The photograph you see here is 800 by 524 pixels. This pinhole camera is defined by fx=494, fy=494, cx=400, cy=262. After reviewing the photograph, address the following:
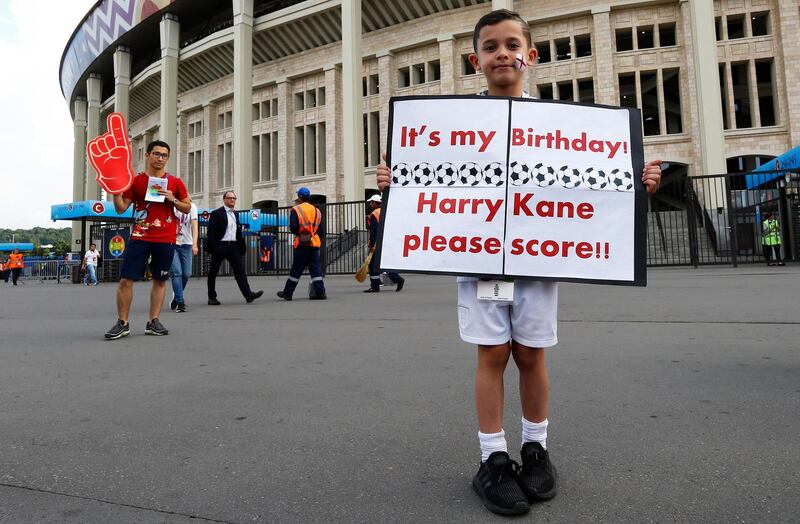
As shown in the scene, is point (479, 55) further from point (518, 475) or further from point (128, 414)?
point (128, 414)

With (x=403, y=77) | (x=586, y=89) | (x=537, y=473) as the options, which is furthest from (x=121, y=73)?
(x=537, y=473)

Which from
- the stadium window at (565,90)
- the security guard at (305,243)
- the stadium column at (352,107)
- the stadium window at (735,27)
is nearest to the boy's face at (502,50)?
the security guard at (305,243)

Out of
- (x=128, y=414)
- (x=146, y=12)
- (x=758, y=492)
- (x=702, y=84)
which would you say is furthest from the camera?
(x=146, y=12)

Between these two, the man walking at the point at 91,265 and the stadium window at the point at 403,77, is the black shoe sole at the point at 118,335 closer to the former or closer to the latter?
the man walking at the point at 91,265

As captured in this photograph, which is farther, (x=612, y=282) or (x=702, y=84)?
(x=702, y=84)

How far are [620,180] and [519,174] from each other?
391 mm

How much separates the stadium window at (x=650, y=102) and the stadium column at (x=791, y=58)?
5661 mm

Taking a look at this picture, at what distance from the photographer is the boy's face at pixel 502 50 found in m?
1.82

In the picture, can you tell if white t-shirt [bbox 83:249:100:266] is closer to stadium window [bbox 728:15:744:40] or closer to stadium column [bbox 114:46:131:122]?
stadium column [bbox 114:46:131:122]

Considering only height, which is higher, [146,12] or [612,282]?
[146,12]

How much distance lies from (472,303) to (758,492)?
3.44 ft

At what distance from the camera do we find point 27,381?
318 centimetres

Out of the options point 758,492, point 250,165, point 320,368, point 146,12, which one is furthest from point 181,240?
point 146,12

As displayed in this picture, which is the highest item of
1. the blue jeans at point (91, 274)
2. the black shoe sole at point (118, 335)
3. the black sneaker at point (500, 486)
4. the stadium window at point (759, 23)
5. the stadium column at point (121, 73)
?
the stadium column at point (121, 73)
